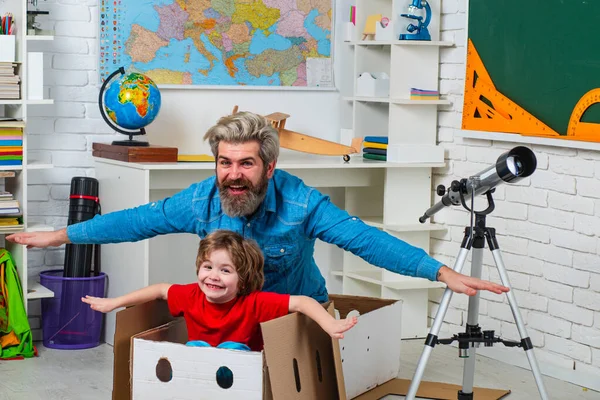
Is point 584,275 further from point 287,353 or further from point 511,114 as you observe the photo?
point 287,353

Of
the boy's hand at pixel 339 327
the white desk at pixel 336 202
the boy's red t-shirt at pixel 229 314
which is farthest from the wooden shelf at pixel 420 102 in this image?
the boy's hand at pixel 339 327

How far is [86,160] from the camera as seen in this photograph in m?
4.27

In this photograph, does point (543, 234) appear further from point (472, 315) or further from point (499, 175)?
point (499, 175)

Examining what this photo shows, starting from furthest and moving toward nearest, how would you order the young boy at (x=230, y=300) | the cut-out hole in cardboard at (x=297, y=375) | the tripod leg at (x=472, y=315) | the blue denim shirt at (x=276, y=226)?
1. the tripod leg at (x=472, y=315)
2. the blue denim shirt at (x=276, y=226)
3. the young boy at (x=230, y=300)
4. the cut-out hole in cardboard at (x=297, y=375)

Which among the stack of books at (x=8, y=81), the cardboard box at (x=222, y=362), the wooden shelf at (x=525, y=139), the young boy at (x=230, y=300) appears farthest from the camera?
the stack of books at (x=8, y=81)

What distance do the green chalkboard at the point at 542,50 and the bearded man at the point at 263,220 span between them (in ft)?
3.95

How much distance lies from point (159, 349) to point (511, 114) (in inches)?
77.1

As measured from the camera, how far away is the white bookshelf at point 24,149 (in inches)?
153

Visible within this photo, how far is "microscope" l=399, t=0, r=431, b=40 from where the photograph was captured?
420 cm

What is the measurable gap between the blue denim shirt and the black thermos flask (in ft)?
3.38

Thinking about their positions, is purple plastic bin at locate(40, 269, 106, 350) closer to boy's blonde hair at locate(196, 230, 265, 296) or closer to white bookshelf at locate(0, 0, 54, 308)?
white bookshelf at locate(0, 0, 54, 308)

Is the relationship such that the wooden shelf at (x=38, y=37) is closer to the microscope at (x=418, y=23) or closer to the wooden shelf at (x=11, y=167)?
the wooden shelf at (x=11, y=167)

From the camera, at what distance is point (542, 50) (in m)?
3.82

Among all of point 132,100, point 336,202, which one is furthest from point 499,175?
point 336,202
